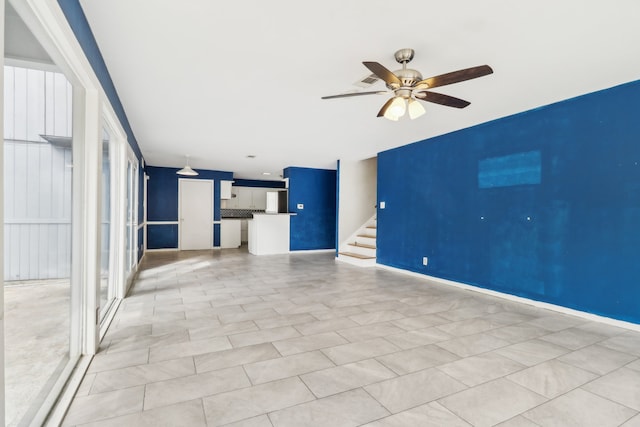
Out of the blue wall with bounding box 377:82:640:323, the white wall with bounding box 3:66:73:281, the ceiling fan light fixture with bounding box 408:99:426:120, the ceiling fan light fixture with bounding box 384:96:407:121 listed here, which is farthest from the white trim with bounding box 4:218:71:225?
the blue wall with bounding box 377:82:640:323

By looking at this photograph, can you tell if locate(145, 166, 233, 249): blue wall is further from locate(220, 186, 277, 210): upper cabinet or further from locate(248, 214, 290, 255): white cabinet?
locate(248, 214, 290, 255): white cabinet

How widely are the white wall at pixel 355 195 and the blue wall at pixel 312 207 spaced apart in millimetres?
1217

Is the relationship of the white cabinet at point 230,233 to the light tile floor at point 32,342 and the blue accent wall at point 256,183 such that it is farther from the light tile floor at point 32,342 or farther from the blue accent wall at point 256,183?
the light tile floor at point 32,342

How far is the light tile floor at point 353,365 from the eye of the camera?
175cm

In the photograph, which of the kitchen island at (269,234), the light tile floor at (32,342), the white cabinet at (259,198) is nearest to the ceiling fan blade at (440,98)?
the light tile floor at (32,342)

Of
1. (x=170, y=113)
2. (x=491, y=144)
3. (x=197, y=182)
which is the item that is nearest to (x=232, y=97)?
(x=170, y=113)

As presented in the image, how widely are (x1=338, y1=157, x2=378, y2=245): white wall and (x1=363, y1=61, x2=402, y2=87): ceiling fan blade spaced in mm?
5177

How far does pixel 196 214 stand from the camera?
30.1ft

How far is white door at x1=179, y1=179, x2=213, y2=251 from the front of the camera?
9.05m

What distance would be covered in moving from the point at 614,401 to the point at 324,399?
1828 mm

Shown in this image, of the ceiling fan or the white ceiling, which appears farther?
the ceiling fan

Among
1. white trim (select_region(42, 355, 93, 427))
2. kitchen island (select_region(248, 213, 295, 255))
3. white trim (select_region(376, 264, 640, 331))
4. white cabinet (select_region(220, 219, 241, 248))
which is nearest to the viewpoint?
white trim (select_region(42, 355, 93, 427))

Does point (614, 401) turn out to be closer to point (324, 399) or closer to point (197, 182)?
point (324, 399)

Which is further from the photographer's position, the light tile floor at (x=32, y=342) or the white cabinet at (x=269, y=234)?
the white cabinet at (x=269, y=234)
